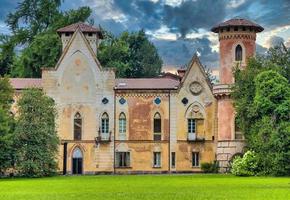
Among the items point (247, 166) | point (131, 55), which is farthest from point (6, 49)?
point (247, 166)

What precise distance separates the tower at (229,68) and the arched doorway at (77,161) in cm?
1473

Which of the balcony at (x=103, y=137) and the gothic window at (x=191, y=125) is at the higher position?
the gothic window at (x=191, y=125)

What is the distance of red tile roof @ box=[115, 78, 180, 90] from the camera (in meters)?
83.8

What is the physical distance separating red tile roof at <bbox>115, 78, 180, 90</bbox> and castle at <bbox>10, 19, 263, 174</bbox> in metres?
0.11

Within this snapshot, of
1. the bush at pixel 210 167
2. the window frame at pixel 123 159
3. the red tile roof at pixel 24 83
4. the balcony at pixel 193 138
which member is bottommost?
the bush at pixel 210 167

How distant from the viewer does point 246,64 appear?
266 ft

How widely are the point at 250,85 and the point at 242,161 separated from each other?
8478 mm

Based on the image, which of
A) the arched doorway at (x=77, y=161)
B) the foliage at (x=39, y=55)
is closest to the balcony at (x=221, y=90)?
the arched doorway at (x=77, y=161)

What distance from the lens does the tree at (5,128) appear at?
69438 mm

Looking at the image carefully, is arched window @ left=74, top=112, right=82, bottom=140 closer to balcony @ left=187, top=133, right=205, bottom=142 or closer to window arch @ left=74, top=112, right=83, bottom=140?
window arch @ left=74, top=112, right=83, bottom=140

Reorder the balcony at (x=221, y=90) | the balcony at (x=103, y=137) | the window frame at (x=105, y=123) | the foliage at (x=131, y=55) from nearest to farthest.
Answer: the balcony at (x=221, y=90) → the balcony at (x=103, y=137) → the window frame at (x=105, y=123) → the foliage at (x=131, y=55)

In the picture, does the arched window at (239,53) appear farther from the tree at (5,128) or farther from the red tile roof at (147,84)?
the tree at (5,128)

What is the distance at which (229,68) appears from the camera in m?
82.1

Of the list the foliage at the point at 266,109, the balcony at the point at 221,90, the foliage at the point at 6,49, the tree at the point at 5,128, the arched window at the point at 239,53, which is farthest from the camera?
the foliage at the point at 6,49
